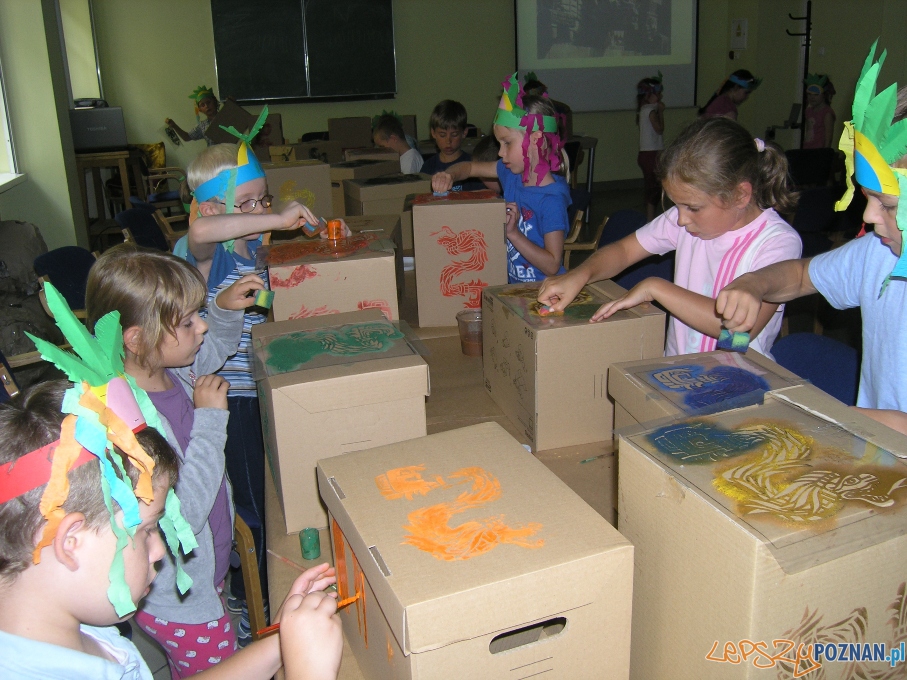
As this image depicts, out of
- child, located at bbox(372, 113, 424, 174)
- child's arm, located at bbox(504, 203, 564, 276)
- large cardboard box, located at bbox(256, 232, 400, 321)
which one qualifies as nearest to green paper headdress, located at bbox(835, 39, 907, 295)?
large cardboard box, located at bbox(256, 232, 400, 321)

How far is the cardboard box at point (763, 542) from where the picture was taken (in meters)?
0.61

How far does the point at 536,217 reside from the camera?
7.11 ft

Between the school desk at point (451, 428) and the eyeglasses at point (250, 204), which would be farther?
the eyeglasses at point (250, 204)

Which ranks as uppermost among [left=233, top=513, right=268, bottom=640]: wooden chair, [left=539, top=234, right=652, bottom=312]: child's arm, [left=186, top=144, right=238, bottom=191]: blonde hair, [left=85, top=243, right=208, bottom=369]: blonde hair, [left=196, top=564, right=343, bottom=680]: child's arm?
[left=186, top=144, right=238, bottom=191]: blonde hair

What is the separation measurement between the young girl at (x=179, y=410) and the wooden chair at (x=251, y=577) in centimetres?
9

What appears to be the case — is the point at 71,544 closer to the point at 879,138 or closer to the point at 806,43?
the point at 879,138

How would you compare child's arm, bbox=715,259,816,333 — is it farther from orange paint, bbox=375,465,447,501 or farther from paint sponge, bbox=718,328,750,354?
orange paint, bbox=375,465,447,501

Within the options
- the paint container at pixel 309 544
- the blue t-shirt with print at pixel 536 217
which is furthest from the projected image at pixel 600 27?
the paint container at pixel 309 544

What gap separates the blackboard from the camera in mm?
6773

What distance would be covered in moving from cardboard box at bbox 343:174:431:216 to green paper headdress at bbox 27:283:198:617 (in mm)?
2063

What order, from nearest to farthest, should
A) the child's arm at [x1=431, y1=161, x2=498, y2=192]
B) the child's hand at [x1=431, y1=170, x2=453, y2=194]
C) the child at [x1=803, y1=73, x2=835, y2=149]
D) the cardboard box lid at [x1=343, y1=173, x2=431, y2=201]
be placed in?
the child's hand at [x1=431, y1=170, x2=453, y2=194] < the child's arm at [x1=431, y1=161, x2=498, y2=192] < the cardboard box lid at [x1=343, y1=173, x2=431, y2=201] < the child at [x1=803, y1=73, x2=835, y2=149]

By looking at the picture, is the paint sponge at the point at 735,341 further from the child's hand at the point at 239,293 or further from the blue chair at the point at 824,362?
the child's hand at the point at 239,293

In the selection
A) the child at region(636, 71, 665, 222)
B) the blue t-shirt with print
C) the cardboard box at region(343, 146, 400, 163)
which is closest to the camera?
the blue t-shirt with print

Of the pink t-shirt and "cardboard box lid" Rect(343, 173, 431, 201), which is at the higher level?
"cardboard box lid" Rect(343, 173, 431, 201)
